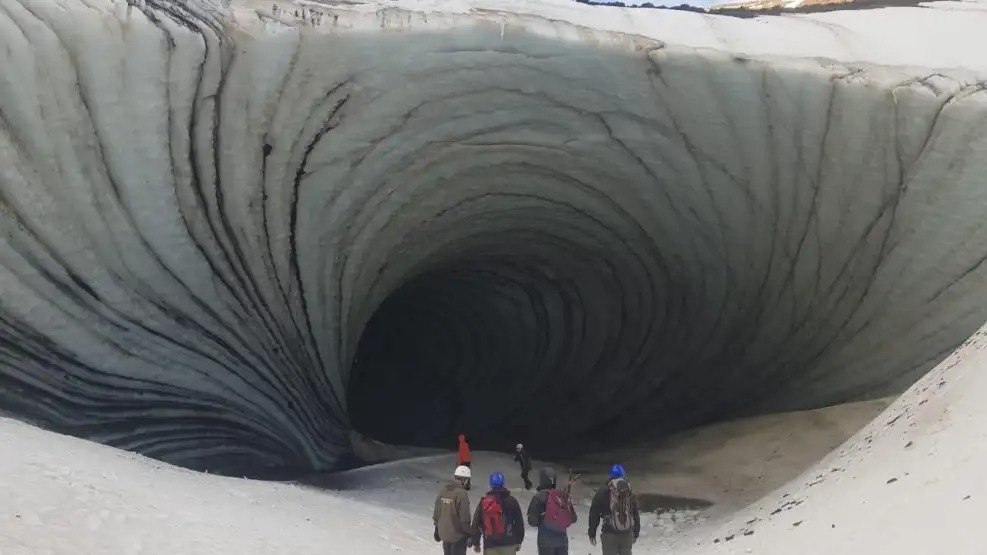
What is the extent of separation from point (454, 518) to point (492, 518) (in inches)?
5.8

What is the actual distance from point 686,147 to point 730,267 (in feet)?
4.17

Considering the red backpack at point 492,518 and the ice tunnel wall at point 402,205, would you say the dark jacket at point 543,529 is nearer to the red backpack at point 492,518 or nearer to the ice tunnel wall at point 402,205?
the red backpack at point 492,518

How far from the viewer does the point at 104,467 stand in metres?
3.56

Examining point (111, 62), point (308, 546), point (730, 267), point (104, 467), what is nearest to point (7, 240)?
point (111, 62)

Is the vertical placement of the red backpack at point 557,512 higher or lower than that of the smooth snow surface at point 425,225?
lower

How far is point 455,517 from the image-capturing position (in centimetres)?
321

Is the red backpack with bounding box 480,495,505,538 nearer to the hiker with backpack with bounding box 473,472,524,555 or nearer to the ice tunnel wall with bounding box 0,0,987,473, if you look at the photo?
the hiker with backpack with bounding box 473,472,524,555

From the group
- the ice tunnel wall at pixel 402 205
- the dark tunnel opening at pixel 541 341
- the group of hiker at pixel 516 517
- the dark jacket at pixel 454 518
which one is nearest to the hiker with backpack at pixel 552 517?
the group of hiker at pixel 516 517

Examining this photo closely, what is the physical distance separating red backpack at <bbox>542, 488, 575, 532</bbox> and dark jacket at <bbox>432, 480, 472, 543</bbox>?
12.0 inches

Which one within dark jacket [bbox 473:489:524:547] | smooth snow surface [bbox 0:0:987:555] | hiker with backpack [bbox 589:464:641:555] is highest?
smooth snow surface [bbox 0:0:987:555]

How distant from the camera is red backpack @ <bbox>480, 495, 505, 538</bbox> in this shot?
3.16 metres

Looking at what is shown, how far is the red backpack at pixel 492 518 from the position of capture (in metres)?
3.16

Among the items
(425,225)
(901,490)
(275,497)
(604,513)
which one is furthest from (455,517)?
(425,225)

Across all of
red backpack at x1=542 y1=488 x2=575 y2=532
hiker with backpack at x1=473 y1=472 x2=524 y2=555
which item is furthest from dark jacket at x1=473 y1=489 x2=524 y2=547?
red backpack at x1=542 y1=488 x2=575 y2=532
